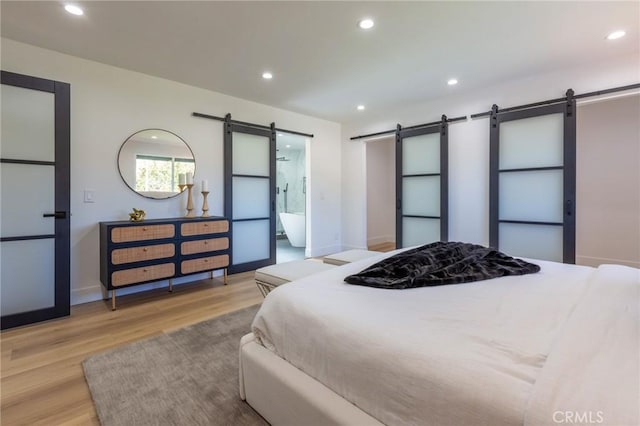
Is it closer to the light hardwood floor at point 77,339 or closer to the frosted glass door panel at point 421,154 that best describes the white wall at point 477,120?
the frosted glass door panel at point 421,154

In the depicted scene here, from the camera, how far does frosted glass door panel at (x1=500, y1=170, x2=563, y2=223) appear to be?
350 centimetres

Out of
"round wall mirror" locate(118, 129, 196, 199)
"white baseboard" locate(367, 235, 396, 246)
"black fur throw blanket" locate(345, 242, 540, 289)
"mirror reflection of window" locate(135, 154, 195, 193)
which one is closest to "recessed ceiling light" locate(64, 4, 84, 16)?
"round wall mirror" locate(118, 129, 196, 199)

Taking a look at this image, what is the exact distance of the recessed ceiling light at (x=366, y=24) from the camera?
2379 millimetres

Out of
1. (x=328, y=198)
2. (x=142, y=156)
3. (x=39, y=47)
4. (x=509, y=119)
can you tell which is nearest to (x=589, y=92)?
(x=509, y=119)

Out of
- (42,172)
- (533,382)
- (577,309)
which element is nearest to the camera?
(533,382)

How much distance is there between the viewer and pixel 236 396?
161 cm

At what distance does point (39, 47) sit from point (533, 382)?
4.37 m

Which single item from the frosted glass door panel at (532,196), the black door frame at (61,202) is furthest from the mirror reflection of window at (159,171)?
the frosted glass door panel at (532,196)

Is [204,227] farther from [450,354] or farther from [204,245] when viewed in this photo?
[450,354]

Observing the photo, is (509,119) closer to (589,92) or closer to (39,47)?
(589,92)

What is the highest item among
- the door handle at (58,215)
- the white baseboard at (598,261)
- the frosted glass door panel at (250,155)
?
the frosted glass door panel at (250,155)

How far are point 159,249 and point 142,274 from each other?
0.30 m

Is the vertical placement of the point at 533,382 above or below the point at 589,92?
below

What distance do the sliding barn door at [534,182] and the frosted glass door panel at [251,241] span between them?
3.27m
